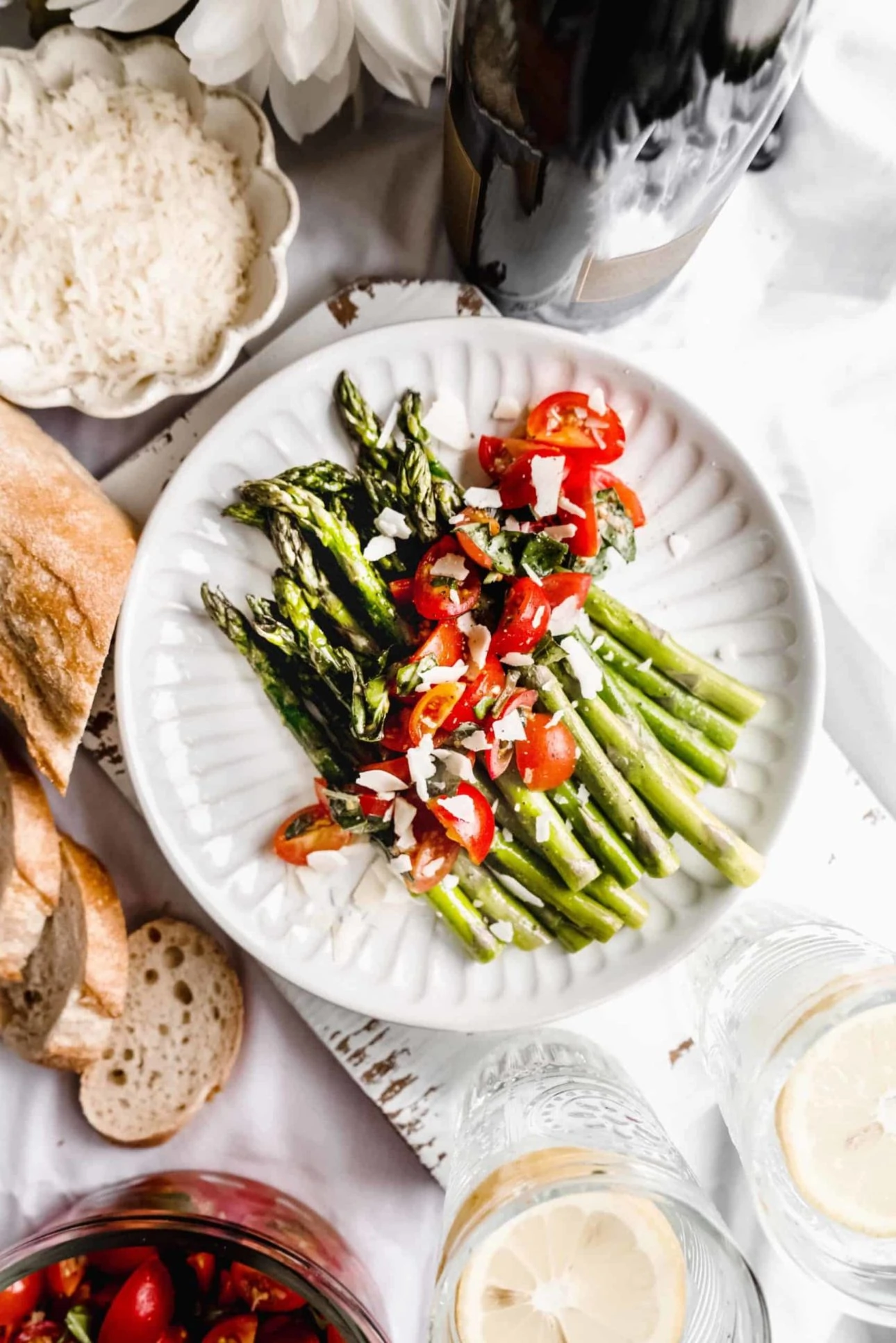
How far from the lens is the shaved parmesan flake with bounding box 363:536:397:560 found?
5.54ft

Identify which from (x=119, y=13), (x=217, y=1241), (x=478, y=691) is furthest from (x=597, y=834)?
(x=119, y=13)

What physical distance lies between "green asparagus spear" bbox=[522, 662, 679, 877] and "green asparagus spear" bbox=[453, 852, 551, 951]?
21cm

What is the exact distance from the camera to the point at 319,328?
1.81 m

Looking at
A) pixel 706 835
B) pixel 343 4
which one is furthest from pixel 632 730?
pixel 343 4

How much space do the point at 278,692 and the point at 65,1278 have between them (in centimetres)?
100

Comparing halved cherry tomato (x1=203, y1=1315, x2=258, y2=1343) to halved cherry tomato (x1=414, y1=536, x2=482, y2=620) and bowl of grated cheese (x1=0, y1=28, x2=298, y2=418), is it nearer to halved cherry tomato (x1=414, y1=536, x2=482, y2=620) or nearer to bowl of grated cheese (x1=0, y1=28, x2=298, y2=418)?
halved cherry tomato (x1=414, y1=536, x2=482, y2=620)

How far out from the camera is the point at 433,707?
163cm

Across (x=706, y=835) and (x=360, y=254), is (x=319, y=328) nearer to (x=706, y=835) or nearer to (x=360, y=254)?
(x=360, y=254)

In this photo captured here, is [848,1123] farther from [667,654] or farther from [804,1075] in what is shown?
[667,654]

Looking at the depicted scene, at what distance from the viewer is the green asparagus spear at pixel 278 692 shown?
172cm

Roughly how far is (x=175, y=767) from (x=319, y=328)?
78 centimetres

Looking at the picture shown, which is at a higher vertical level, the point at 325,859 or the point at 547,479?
the point at 547,479

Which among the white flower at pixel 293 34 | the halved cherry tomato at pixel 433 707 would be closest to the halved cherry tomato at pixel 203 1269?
the halved cherry tomato at pixel 433 707

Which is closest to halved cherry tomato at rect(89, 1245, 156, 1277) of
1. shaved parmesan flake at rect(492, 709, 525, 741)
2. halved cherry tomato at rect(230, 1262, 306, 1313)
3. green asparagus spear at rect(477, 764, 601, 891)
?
halved cherry tomato at rect(230, 1262, 306, 1313)
